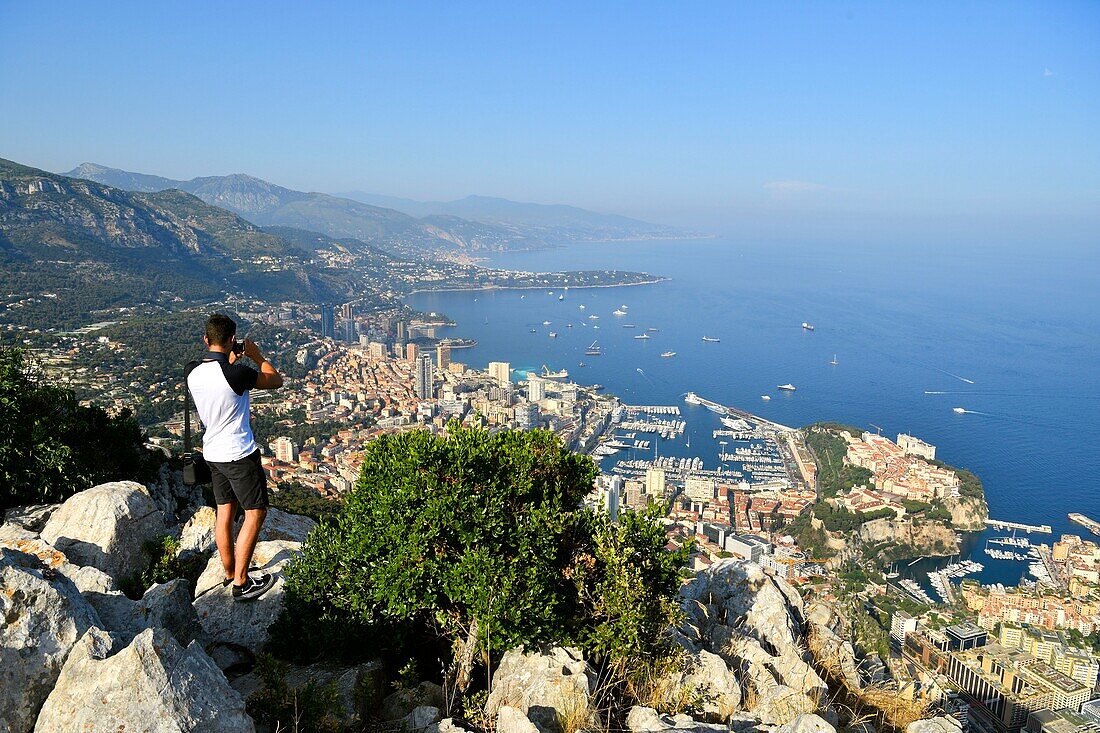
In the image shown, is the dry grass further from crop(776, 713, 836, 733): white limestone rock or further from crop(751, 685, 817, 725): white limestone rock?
crop(776, 713, 836, 733): white limestone rock

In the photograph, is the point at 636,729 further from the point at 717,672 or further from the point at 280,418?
the point at 280,418

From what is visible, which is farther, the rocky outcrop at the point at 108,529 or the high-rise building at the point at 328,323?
the high-rise building at the point at 328,323

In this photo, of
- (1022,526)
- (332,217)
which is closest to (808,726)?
(1022,526)

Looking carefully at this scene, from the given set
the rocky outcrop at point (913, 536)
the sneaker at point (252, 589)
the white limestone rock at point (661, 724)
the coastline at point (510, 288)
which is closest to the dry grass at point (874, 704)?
the white limestone rock at point (661, 724)

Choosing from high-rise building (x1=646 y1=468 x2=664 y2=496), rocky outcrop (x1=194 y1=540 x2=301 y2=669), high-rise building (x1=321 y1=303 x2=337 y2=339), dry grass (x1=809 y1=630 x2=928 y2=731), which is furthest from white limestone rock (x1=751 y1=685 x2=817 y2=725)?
high-rise building (x1=321 y1=303 x2=337 y2=339)

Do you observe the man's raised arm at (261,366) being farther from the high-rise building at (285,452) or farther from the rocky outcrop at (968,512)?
the rocky outcrop at (968,512)

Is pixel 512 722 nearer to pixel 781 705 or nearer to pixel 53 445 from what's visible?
pixel 781 705

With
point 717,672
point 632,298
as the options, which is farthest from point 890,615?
point 632,298
